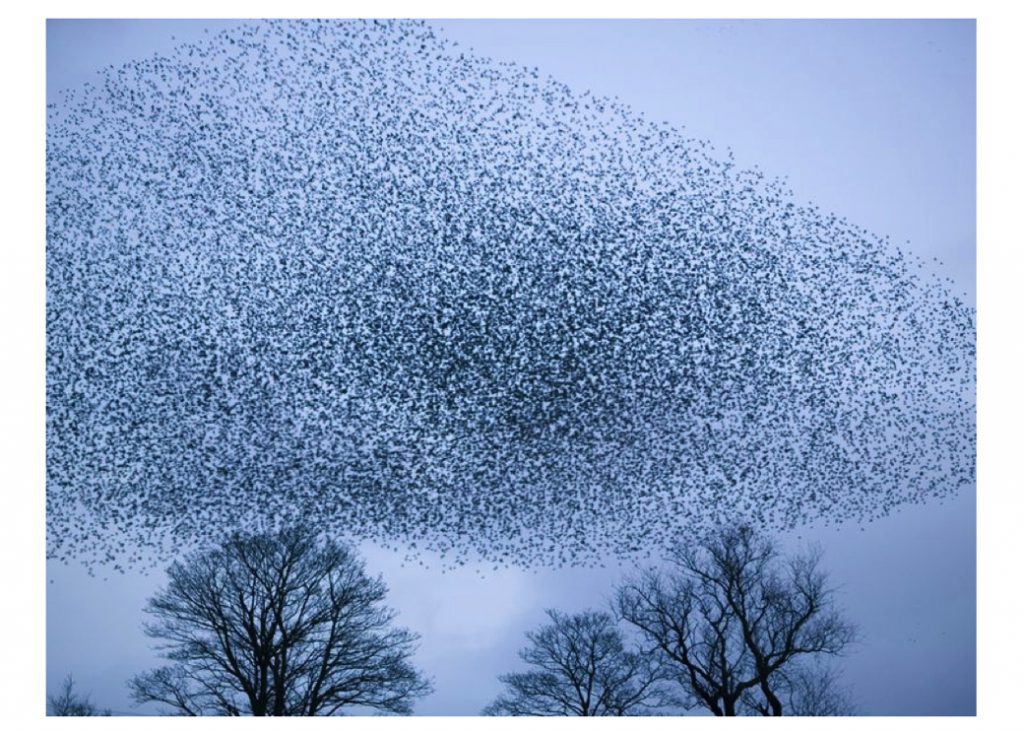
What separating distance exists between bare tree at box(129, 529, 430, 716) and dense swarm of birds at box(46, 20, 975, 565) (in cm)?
37

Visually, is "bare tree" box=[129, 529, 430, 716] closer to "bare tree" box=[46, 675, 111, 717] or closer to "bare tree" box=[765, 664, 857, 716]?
"bare tree" box=[46, 675, 111, 717]

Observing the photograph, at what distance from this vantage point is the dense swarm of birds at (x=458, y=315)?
30.1ft

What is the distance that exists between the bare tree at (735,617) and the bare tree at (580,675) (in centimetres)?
27

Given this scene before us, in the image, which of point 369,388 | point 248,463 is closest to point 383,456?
point 369,388

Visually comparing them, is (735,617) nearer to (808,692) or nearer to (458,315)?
(808,692)

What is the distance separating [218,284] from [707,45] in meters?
5.11

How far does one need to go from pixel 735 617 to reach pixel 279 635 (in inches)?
174

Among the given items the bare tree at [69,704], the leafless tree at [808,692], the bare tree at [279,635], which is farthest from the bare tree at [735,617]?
the bare tree at [69,704]

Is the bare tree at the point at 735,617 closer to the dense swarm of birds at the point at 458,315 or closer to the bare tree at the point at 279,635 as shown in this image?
the dense swarm of birds at the point at 458,315

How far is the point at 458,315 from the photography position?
952cm

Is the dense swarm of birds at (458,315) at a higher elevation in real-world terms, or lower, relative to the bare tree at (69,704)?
higher

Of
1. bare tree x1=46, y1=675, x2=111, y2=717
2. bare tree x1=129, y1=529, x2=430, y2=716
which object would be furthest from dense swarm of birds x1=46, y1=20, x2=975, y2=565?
bare tree x1=46, y1=675, x2=111, y2=717

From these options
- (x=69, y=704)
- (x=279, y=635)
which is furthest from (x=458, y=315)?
(x=69, y=704)

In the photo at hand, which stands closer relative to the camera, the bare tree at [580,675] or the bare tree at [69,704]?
the bare tree at [69,704]
